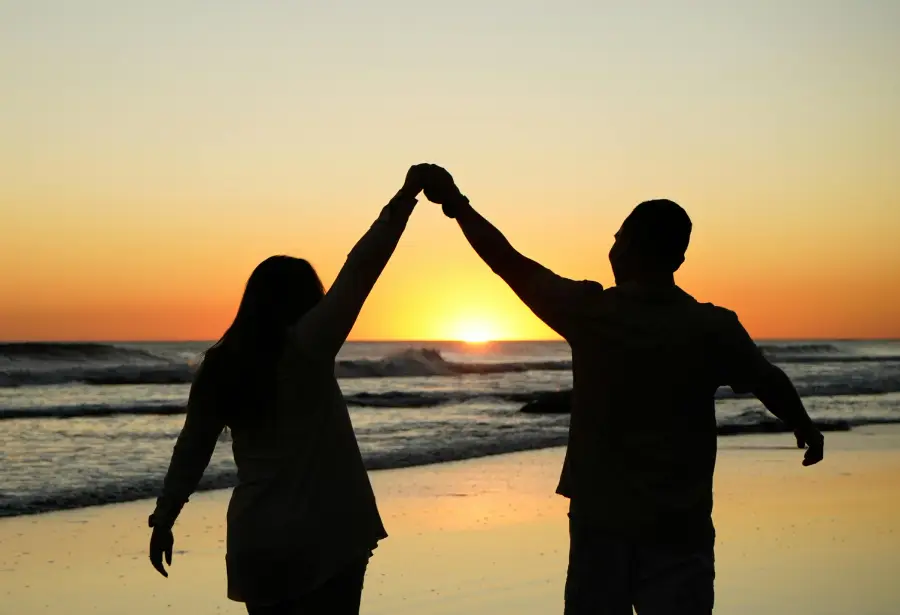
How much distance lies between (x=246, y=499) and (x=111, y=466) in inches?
412

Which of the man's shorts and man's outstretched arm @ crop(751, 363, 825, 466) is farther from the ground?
man's outstretched arm @ crop(751, 363, 825, 466)

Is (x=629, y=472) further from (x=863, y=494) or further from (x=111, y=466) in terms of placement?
(x=111, y=466)

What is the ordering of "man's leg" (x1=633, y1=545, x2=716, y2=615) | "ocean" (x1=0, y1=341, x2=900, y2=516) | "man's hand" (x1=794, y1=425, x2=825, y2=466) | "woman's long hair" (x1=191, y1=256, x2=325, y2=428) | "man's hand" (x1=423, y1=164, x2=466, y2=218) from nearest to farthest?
"man's leg" (x1=633, y1=545, x2=716, y2=615) → "woman's long hair" (x1=191, y1=256, x2=325, y2=428) → "man's hand" (x1=794, y1=425, x2=825, y2=466) → "man's hand" (x1=423, y1=164, x2=466, y2=218) → "ocean" (x1=0, y1=341, x2=900, y2=516)

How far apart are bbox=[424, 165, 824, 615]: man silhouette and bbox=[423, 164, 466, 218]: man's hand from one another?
0.50 m

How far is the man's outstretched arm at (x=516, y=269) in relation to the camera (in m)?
2.88

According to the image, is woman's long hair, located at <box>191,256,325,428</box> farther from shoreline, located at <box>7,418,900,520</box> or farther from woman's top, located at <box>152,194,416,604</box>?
shoreline, located at <box>7,418,900,520</box>

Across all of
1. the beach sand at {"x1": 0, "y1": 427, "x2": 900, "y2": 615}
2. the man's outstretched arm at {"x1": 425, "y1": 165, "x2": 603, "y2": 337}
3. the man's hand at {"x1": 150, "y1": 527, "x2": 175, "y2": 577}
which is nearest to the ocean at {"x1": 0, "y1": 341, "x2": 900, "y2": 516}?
the beach sand at {"x1": 0, "y1": 427, "x2": 900, "y2": 615}

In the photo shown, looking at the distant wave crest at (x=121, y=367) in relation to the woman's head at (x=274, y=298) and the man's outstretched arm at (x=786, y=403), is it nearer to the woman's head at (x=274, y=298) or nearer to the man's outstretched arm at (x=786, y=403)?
the woman's head at (x=274, y=298)

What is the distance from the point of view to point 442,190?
10.6ft

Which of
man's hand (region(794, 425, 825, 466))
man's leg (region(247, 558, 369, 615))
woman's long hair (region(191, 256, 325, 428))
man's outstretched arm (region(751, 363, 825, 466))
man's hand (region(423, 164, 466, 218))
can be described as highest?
man's hand (region(423, 164, 466, 218))

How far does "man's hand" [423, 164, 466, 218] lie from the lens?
A: 3.24m

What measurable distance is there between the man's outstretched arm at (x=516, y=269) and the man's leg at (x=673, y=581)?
0.64 m

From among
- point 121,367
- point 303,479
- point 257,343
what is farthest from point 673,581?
point 121,367

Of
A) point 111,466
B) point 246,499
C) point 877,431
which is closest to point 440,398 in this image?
point 877,431
